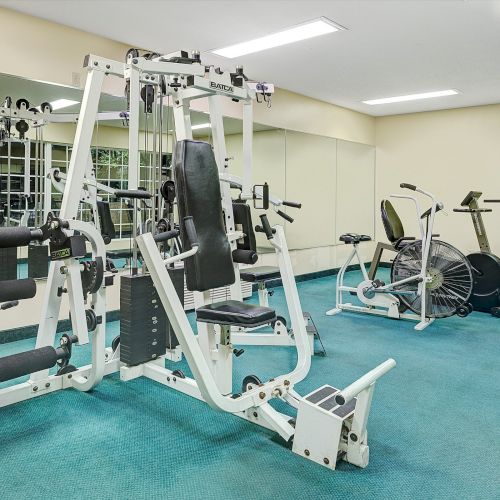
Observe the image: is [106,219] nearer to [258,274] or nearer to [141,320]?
[258,274]

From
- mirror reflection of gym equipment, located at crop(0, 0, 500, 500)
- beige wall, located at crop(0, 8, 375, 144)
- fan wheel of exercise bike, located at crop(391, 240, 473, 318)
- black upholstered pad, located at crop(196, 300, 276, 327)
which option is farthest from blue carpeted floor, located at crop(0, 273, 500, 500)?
beige wall, located at crop(0, 8, 375, 144)

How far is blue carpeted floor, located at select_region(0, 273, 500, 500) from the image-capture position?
75.4 inches

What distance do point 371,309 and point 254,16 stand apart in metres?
3.07

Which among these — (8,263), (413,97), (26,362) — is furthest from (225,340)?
(413,97)

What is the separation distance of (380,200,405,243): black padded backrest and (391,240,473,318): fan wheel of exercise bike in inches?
10.8

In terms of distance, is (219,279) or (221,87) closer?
(219,279)

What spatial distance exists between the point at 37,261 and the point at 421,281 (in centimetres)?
352

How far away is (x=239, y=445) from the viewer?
2.25m

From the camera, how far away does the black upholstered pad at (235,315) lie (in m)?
2.15

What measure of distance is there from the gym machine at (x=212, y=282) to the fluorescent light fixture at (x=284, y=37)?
157cm

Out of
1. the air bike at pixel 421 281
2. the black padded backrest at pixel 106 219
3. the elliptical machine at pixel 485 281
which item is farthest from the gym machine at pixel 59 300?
the elliptical machine at pixel 485 281

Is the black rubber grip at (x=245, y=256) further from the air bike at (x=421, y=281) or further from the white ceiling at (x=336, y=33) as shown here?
the air bike at (x=421, y=281)

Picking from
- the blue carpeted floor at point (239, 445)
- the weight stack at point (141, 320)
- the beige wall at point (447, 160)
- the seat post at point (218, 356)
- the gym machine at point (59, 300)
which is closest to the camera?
the blue carpeted floor at point (239, 445)

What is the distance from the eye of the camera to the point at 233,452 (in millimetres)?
2188
